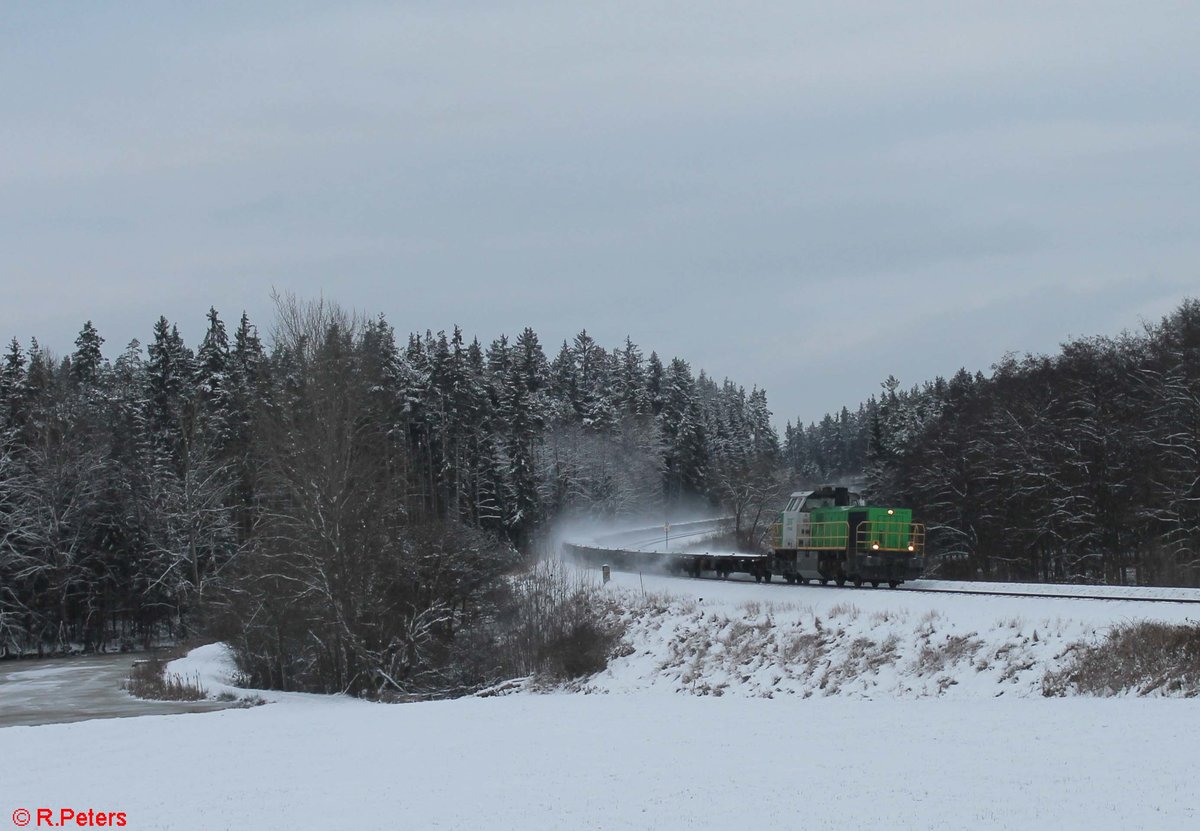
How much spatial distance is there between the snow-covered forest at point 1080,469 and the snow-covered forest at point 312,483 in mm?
28154

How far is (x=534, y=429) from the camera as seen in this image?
10375 centimetres

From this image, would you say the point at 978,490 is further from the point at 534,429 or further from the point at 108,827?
the point at 108,827

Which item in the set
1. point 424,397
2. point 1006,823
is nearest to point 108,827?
point 1006,823

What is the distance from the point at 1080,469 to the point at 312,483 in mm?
39622

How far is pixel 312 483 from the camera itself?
3934 centimetres

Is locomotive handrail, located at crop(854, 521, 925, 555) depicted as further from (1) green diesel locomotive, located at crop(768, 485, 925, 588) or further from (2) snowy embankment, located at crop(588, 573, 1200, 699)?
(2) snowy embankment, located at crop(588, 573, 1200, 699)

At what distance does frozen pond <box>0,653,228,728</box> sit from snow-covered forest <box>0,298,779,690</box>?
4.68 meters

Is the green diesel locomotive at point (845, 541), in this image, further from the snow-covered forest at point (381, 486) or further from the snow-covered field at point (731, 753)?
the snow-covered forest at point (381, 486)

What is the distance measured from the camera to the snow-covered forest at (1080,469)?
168 feet

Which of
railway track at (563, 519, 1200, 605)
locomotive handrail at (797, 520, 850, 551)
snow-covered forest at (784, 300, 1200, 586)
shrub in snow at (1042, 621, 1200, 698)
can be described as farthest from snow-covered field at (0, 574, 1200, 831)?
snow-covered forest at (784, 300, 1200, 586)

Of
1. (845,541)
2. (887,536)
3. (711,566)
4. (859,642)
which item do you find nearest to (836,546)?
(845,541)

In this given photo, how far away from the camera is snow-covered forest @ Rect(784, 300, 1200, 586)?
5131 cm

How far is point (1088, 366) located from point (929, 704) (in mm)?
47475

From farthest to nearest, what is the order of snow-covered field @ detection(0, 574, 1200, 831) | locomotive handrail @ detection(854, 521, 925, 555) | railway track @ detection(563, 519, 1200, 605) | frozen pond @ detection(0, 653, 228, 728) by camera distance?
locomotive handrail @ detection(854, 521, 925, 555) → frozen pond @ detection(0, 653, 228, 728) → railway track @ detection(563, 519, 1200, 605) → snow-covered field @ detection(0, 574, 1200, 831)
